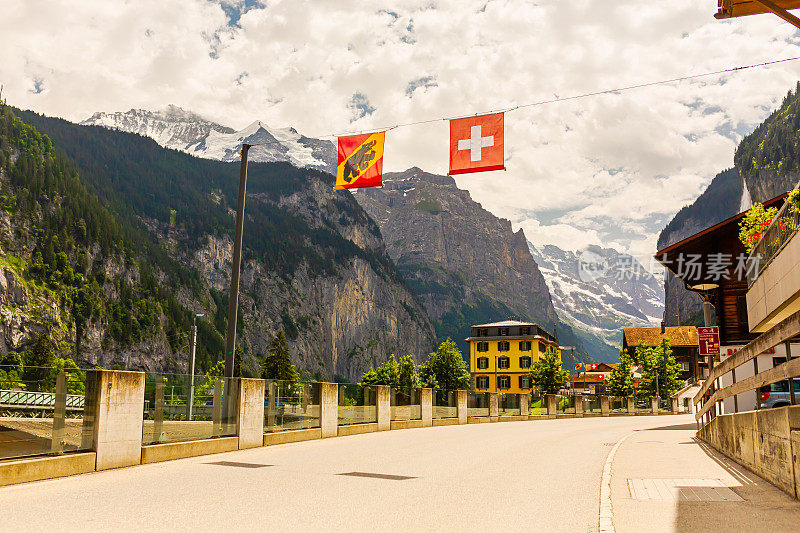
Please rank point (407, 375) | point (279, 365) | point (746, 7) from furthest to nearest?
point (279, 365) < point (407, 375) < point (746, 7)

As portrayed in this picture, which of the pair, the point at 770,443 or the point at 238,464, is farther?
the point at 238,464

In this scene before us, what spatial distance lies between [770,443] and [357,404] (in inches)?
651

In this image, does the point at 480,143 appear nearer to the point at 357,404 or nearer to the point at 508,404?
the point at 357,404

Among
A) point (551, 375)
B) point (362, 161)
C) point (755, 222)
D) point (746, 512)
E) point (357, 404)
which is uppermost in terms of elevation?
point (362, 161)

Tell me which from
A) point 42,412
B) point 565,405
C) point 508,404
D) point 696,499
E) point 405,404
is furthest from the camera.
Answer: point 565,405

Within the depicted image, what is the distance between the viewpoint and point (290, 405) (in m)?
19.3

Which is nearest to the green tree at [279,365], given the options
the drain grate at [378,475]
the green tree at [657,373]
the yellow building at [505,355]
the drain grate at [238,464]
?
the yellow building at [505,355]

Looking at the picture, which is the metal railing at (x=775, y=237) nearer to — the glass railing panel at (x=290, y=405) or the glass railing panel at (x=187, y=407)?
the glass railing panel at (x=290, y=405)

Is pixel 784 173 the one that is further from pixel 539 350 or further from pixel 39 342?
pixel 39 342

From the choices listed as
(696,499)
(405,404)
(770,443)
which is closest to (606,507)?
(696,499)

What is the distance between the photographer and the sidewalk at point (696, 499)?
7398mm

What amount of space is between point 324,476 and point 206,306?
194095 millimetres

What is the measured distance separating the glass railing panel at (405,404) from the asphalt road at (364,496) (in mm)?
11903

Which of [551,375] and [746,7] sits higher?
[746,7]
